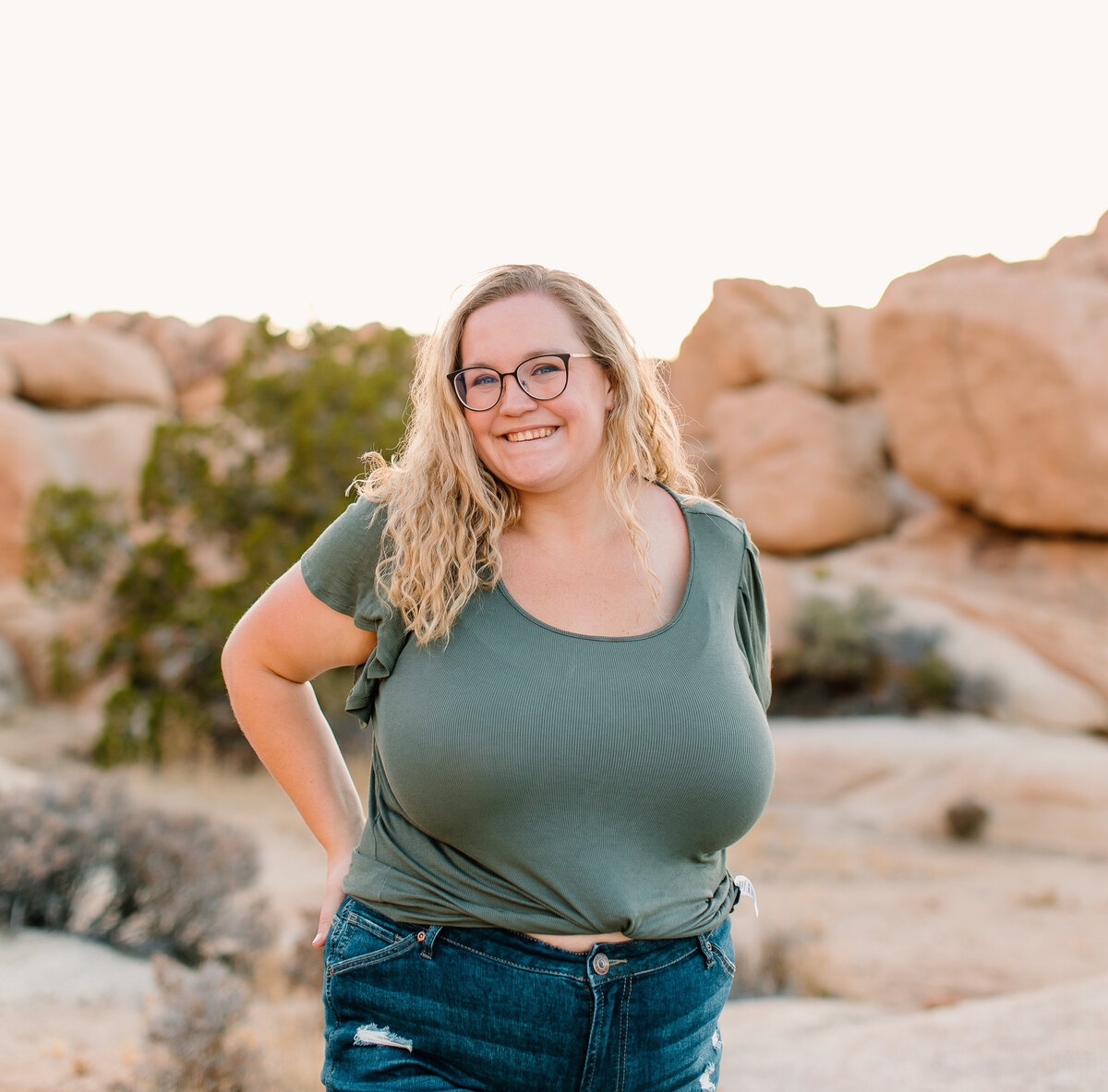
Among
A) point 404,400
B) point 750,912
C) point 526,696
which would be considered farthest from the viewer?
point 404,400

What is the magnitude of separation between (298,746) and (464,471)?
625mm

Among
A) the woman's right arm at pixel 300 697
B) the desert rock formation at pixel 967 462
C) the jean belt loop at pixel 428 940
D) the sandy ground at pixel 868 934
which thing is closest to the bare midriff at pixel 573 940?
the jean belt loop at pixel 428 940

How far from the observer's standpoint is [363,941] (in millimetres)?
1733

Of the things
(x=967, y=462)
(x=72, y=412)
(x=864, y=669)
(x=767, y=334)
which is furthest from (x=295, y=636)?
(x=72, y=412)

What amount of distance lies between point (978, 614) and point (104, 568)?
34.3 ft

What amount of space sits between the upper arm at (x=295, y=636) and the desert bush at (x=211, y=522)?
26.7 ft

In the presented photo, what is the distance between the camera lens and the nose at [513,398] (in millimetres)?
1878

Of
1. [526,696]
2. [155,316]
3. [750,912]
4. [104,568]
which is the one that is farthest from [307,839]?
[155,316]

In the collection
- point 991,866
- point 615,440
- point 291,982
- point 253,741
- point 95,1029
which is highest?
point 615,440

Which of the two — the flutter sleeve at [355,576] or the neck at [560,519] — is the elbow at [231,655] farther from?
the neck at [560,519]

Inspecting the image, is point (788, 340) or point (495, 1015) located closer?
point (495, 1015)

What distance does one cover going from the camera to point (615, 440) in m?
2.08

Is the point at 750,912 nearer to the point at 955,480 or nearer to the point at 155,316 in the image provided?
the point at 955,480

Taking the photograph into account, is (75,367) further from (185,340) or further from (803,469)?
(803,469)
